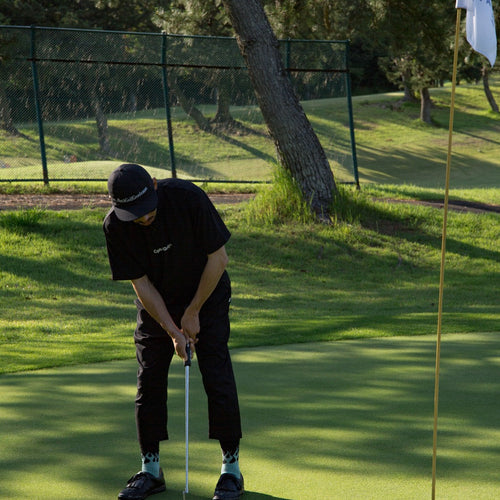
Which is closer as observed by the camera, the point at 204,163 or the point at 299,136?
the point at 299,136

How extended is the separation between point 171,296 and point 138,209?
511mm

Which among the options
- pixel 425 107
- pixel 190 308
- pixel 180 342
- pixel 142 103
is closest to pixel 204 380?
pixel 180 342

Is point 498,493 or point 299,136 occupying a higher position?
point 299,136

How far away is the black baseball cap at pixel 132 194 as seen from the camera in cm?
318

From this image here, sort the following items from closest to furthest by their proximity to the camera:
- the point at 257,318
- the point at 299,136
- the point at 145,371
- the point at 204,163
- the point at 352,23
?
the point at 145,371 → the point at 257,318 → the point at 299,136 → the point at 204,163 → the point at 352,23

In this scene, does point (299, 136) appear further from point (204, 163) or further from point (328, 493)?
point (328, 493)

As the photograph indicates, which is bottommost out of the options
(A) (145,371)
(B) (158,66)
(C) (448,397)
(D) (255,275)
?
(D) (255,275)

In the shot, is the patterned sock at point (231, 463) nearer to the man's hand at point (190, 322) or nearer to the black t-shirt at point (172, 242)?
the man's hand at point (190, 322)

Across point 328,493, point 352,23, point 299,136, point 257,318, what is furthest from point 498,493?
point 352,23

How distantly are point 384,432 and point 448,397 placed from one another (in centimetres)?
Result: 68

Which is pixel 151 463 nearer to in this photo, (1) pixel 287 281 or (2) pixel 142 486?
(2) pixel 142 486

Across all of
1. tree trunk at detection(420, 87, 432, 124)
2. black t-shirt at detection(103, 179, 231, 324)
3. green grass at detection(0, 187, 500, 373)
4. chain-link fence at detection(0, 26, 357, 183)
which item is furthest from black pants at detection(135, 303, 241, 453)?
tree trunk at detection(420, 87, 432, 124)

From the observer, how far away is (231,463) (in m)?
3.39

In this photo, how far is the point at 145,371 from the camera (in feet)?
11.5
